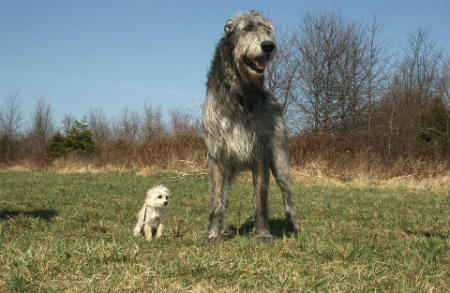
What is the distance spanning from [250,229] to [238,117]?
75.8 inches

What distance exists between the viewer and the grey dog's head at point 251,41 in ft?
12.3

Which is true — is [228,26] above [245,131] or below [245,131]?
above

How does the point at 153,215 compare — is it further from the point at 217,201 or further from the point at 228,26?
the point at 228,26

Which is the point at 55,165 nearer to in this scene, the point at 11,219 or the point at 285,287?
the point at 11,219

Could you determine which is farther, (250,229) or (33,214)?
(33,214)

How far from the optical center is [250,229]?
5379mm

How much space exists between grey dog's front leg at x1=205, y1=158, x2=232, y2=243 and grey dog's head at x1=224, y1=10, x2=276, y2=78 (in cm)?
111

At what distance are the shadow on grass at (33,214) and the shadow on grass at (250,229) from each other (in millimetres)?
2892

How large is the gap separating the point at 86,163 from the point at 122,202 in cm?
1453

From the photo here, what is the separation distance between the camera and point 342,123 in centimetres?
2431

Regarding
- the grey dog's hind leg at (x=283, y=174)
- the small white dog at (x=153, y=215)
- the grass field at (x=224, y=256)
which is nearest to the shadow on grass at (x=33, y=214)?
the grass field at (x=224, y=256)

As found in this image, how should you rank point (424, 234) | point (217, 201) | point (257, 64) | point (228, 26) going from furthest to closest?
point (424, 234) → point (217, 201) → point (228, 26) → point (257, 64)

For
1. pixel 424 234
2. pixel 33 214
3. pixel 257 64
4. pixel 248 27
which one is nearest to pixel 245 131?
pixel 257 64

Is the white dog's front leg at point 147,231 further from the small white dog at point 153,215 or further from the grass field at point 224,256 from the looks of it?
the grass field at point 224,256
